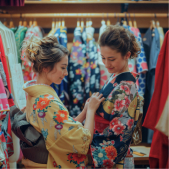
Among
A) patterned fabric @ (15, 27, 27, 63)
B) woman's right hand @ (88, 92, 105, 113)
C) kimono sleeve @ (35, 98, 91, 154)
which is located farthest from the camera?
patterned fabric @ (15, 27, 27, 63)

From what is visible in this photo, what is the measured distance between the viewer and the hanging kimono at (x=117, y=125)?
1.10 meters

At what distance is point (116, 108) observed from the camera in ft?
3.68

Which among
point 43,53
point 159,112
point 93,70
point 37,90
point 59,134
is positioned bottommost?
point 59,134

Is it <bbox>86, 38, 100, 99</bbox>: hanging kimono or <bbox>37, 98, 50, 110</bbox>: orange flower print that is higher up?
<bbox>86, 38, 100, 99</bbox>: hanging kimono

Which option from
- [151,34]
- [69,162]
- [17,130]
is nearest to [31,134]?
[17,130]

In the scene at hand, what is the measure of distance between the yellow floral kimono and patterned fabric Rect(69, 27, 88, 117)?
98 centimetres

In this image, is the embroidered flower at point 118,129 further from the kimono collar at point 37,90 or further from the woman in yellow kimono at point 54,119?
the kimono collar at point 37,90

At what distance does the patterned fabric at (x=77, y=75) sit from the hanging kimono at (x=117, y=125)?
96 centimetres

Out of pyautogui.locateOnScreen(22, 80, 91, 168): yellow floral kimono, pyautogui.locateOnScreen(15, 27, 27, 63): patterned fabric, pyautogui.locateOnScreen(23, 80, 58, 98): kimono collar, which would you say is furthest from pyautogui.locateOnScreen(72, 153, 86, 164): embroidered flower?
pyautogui.locateOnScreen(15, 27, 27, 63): patterned fabric

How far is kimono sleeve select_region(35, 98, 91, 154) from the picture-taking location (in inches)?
42.8

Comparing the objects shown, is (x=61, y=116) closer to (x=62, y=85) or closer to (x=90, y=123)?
(x=90, y=123)

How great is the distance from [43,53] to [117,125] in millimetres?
638

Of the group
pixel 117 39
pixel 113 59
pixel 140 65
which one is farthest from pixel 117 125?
pixel 140 65

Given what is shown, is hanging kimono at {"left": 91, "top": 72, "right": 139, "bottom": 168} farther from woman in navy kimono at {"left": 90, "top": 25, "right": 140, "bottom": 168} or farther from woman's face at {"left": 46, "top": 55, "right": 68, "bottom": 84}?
woman's face at {"left": 46, "top": 55, "right": 68, "bottom": 84}
